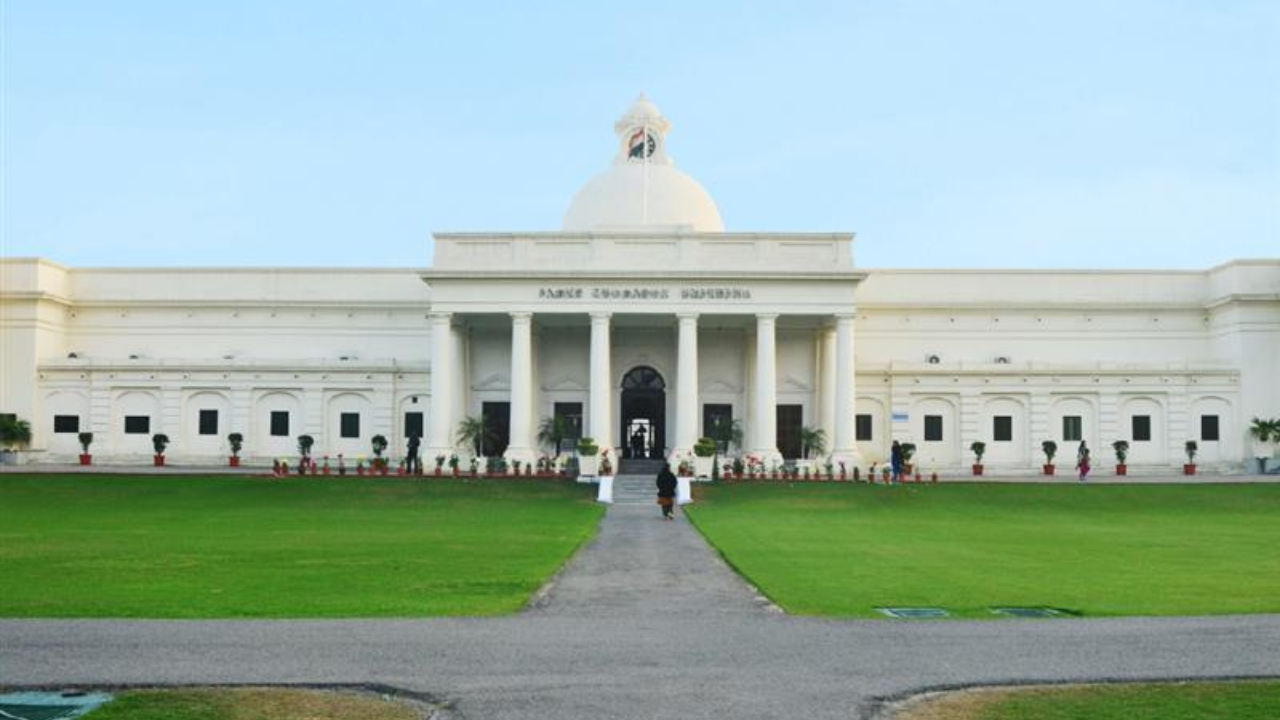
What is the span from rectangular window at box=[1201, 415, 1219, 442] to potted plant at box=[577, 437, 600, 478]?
3213cm

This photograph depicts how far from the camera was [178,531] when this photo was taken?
1159 inches

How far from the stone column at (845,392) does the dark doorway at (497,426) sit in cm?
1651

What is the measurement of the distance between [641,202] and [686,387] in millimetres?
12510

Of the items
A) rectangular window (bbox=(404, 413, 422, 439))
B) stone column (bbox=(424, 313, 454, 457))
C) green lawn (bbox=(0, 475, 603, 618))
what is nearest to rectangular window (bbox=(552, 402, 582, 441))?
rectangular window (bbox=(404, 413, 422, 439))

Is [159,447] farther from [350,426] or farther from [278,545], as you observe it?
[278,545]

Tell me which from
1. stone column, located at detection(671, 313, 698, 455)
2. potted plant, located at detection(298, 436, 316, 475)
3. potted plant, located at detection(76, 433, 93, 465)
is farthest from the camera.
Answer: potted plant, located at detection(76, 433, 93, 465)

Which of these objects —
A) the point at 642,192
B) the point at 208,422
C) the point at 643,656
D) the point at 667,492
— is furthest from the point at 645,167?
the point at 643,656

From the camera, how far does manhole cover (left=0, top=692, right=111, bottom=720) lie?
10.1m

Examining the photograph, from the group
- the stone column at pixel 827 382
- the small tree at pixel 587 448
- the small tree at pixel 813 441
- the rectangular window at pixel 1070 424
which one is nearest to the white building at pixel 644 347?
the rectangular window at pixel 1070 424

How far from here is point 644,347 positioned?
6216 cm

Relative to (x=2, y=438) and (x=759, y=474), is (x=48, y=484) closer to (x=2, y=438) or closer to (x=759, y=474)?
(x=2, y=438)

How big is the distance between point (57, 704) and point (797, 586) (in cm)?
1154

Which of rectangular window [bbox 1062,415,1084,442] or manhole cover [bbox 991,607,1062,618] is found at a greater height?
rectangular window [bbox 1062,415,1084,442]

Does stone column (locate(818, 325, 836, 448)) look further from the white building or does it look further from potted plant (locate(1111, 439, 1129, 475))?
potted plant (locate(1111, 439, 1129, 475))
